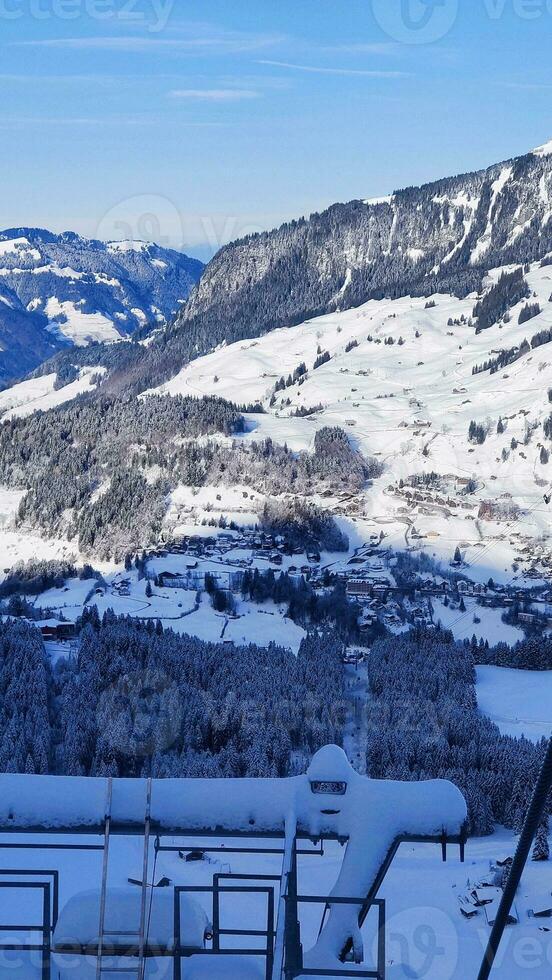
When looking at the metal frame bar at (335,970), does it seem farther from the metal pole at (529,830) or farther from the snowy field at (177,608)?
the snowy field at (177,608)

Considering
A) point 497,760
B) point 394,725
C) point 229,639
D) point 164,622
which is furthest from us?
point 164,622

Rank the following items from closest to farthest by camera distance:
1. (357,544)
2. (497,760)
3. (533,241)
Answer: (497,760) → (357,544) → (533,241)

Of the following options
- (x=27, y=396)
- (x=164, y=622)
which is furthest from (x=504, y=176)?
(x=164, y=622)

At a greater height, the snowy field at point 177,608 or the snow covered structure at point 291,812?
the snowy field at point 177,608

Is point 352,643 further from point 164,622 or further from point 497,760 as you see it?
point 497,760

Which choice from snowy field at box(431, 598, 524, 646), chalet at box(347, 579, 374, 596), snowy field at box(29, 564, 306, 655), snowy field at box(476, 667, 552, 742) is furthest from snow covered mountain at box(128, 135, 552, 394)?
snowy field at box(476, 667, 552, 742)

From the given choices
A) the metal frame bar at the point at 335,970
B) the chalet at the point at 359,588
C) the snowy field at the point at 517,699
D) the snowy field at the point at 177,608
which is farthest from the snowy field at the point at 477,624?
the metal frame bar at the point at 335,970

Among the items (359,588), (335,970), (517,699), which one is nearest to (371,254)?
(359,588)
